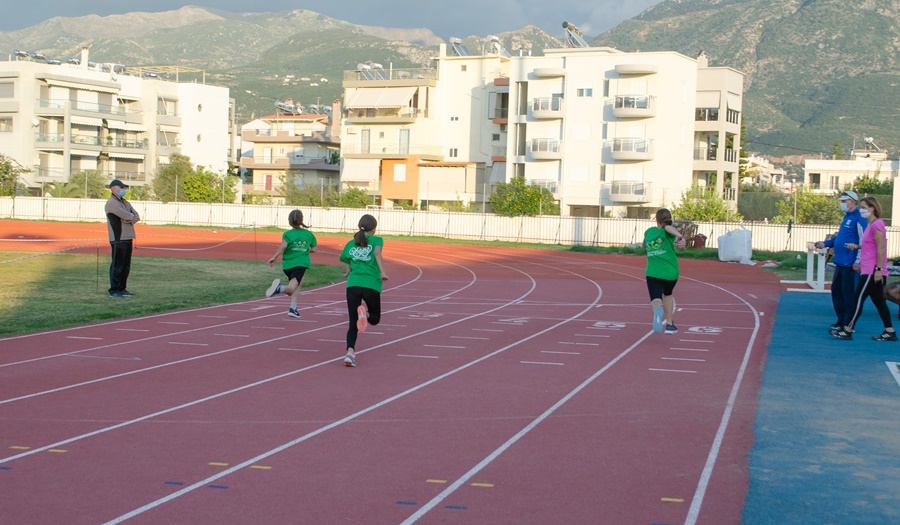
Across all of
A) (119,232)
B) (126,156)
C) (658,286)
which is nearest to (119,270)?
(119,232)

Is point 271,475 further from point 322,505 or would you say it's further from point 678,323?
point 678,323

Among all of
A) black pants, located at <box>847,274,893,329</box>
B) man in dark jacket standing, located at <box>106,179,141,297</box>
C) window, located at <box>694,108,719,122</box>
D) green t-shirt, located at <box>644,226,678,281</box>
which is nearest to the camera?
black pants, located at <box>847,274,893,329</box>

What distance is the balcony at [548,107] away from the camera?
232ft

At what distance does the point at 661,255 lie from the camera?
15359mm

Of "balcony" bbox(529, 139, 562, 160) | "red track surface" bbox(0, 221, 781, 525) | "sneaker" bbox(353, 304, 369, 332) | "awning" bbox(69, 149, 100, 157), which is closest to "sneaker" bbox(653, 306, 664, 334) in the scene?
"red track surface" bbox(0, 221, 781, 525)

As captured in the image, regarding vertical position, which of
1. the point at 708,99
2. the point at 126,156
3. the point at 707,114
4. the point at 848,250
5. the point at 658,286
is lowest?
the point at 658,286

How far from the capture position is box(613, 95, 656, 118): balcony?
67.3 metres

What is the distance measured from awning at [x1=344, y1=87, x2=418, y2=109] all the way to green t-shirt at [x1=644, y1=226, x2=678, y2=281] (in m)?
66.3

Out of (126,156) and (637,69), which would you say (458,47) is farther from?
(126,156)

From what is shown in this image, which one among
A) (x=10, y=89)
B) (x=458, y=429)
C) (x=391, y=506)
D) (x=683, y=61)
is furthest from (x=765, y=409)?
(x=10, y=89)

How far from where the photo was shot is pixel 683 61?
6881cm

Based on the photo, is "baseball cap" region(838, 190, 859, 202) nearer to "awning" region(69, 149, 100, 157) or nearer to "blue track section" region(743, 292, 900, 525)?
"blue track section" region(743, 292, 900, 525)

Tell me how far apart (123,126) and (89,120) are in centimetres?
348

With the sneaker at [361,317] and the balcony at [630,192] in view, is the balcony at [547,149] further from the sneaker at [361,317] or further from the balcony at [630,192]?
the sneaker at [361,317]
